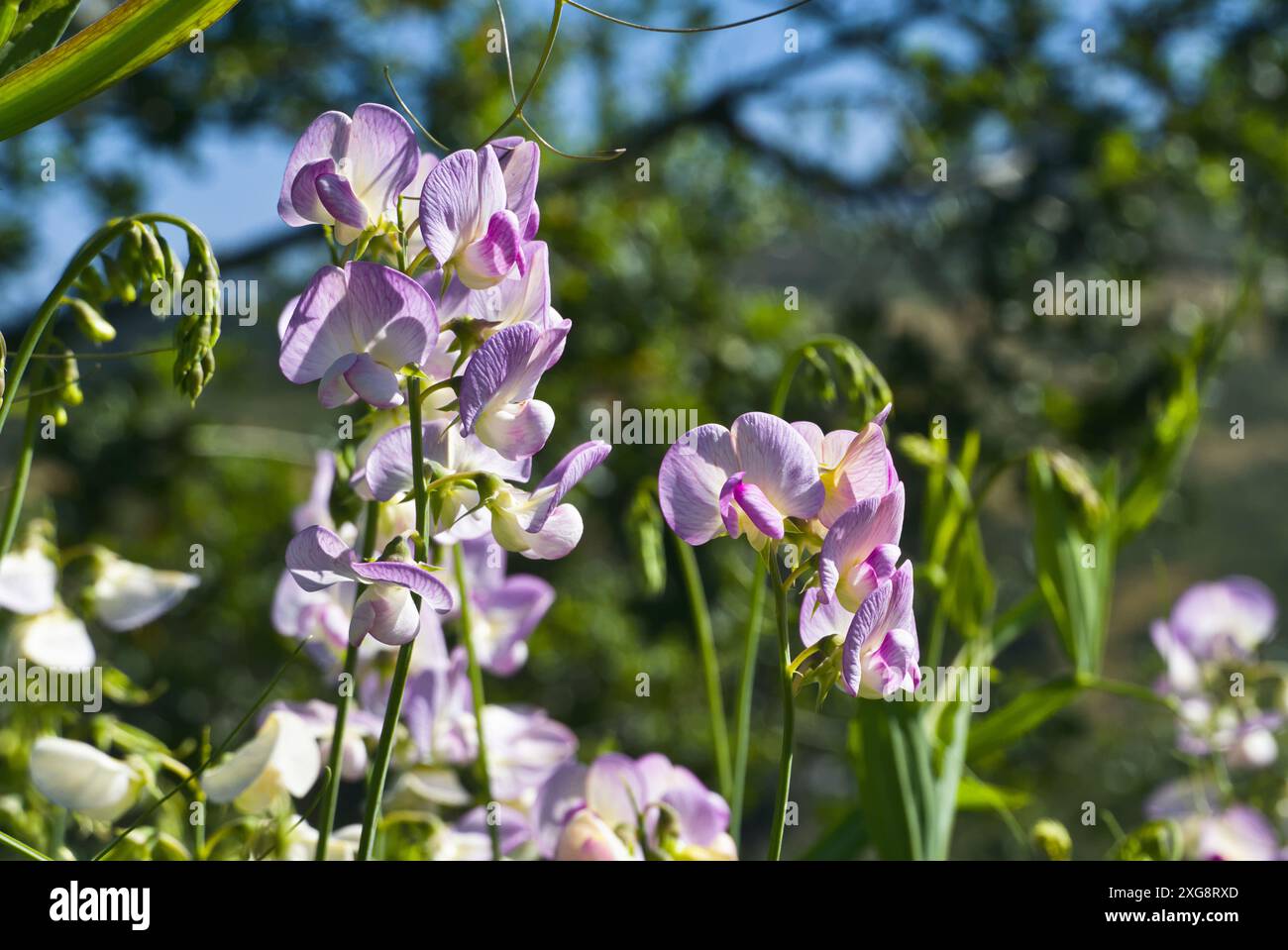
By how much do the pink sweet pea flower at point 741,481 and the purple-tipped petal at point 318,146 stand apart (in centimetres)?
13

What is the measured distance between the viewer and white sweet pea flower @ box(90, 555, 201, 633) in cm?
54

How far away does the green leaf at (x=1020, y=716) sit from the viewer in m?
0.58

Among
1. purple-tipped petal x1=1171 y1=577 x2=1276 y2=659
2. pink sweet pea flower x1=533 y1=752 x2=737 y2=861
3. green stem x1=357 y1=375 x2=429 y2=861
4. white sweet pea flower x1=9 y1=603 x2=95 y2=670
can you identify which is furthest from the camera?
purple-tipped petal x1=1171 y1=577 x2=1276 y2=659

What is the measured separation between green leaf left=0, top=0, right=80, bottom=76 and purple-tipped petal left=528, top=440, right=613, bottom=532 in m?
0.21

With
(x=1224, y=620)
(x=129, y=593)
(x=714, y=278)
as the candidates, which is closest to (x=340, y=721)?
(x=129, y=593)

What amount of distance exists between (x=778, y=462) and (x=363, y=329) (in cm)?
11

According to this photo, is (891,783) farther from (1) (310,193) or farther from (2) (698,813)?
(1) (310,193)

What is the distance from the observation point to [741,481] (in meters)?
0.34

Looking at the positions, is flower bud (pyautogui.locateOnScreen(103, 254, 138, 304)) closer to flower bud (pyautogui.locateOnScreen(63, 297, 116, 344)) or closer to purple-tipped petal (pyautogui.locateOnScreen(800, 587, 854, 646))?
flower bud (pyautogui.locateOnScreen(63, 297, 116, 344))

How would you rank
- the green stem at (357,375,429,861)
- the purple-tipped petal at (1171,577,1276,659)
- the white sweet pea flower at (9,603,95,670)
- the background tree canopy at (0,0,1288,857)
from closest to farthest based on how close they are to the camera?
the green stem at (357,375,429,861) → the white sweet pea flower at (9,603,95,670) → the purple-tipped petal at (1171,577,1276,659) → the background tree canopy at (0,0,1288,857)

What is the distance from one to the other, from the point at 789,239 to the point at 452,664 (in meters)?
2.55

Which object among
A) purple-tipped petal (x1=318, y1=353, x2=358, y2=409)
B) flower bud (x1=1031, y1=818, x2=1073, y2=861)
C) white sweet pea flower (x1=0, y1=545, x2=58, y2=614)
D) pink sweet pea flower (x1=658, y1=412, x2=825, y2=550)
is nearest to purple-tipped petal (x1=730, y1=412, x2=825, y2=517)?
pink sweet pea flower (x1=658, y1=412, x2=825, y2=550)

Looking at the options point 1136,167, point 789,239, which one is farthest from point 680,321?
point 1136,167
